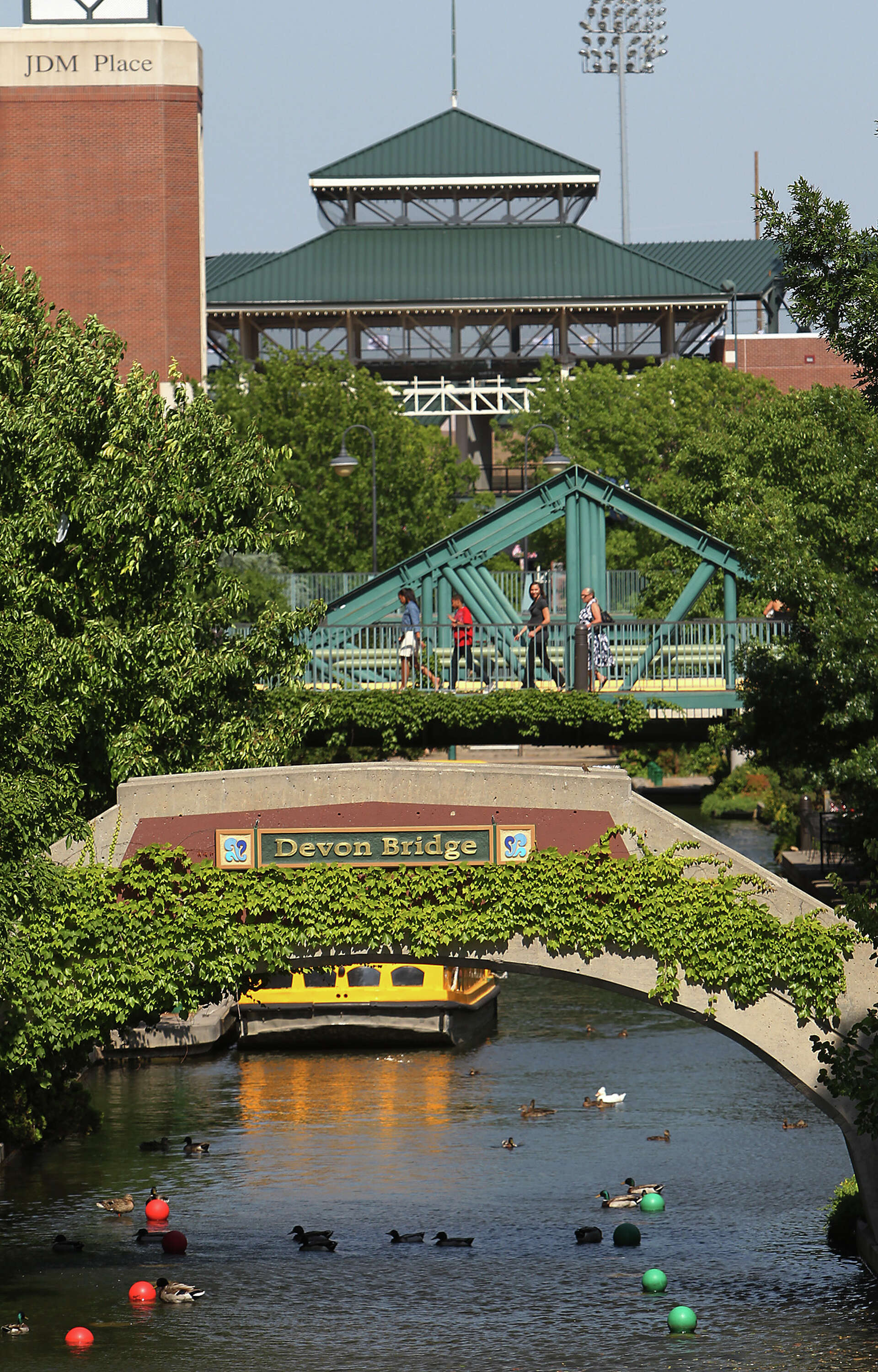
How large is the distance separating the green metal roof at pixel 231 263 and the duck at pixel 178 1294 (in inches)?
3185

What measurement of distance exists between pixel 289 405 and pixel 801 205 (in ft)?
155

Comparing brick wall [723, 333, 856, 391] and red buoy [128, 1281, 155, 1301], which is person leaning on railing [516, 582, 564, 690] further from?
brick wall [723, 333, 856, 391]

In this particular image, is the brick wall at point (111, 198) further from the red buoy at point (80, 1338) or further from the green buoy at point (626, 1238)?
the red buoy at point (80, 1338)

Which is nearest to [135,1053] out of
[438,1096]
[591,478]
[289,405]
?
[438,1096]

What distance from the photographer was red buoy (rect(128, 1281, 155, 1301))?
2072 cm

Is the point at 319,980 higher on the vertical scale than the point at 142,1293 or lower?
higher

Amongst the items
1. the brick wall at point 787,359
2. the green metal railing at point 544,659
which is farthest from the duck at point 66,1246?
the brick wall at point 787,359

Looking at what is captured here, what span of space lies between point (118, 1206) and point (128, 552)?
8.66m

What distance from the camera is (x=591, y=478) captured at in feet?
133

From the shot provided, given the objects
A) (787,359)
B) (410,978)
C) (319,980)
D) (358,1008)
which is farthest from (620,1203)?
(787,359)

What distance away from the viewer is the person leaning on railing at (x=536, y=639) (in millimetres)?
37688

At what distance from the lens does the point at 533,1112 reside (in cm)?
2970

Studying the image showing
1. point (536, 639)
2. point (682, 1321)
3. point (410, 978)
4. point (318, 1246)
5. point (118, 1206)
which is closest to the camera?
point (682, 1321)

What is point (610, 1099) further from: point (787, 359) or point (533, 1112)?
point (787, 359)
